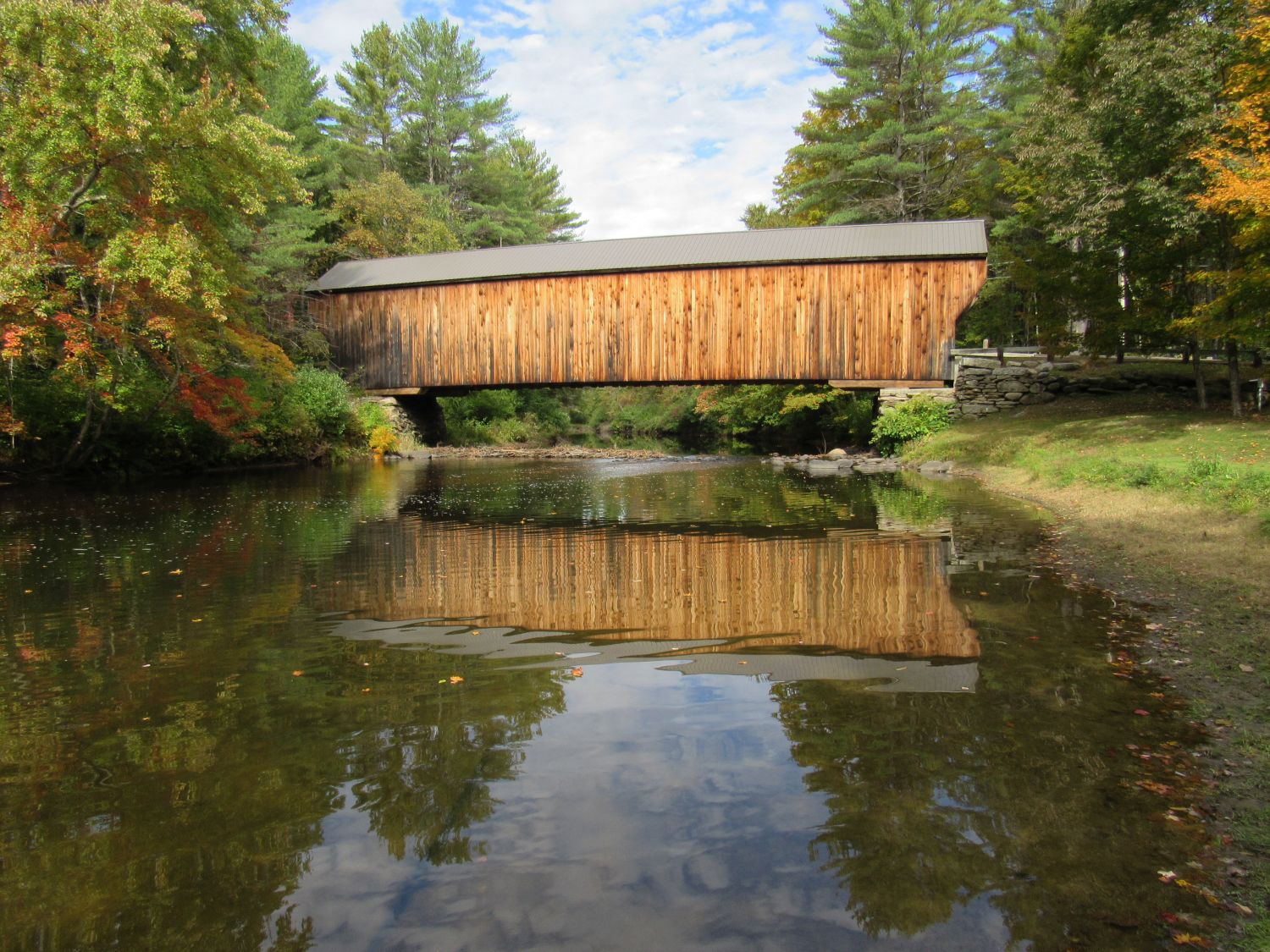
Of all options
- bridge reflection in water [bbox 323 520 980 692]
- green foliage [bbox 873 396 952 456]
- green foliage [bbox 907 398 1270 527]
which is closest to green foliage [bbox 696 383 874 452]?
green foliage [bbox 873 396 952 456]

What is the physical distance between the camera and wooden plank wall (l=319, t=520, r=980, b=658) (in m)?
5.61

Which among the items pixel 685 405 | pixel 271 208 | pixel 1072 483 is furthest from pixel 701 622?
pixel 685 405

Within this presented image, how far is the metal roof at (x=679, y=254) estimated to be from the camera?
2223 cm

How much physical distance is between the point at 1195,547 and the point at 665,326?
1792 cm

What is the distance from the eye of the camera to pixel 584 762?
3.66 metres

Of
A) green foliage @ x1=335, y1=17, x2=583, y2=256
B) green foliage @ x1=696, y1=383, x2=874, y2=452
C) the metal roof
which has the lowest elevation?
green foliage @ x1=696, y1=383, x2=874, y2=452

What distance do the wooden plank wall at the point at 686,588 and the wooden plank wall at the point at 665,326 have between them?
14.5 meters

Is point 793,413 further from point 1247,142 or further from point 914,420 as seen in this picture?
point 1247,142

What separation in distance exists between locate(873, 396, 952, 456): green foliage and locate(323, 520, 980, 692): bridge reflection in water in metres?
13.2

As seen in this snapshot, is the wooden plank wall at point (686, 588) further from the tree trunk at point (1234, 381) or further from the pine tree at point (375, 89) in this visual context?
the pine tree at point (375, 89)

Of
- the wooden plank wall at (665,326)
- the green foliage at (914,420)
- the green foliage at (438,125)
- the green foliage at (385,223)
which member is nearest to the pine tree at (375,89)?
the green foliage at (438,125)

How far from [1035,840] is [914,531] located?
7167mm

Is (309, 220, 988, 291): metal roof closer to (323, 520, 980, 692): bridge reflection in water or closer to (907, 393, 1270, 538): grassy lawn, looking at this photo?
(907, 393, 1270, 538): grassy lawn

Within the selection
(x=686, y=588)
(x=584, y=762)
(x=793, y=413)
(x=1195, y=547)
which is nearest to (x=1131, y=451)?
(x=1195, y=547)
